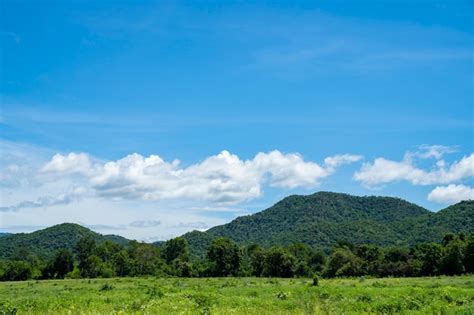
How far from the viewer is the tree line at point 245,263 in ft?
208

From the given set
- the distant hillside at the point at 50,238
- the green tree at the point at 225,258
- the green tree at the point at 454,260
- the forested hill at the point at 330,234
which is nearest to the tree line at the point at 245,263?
the green tree at the point at 225,258

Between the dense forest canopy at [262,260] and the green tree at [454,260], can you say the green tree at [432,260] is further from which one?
the green tree at [454,260]

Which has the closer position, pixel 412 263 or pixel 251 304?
pixel 251 304

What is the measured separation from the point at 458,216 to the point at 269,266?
258 feet

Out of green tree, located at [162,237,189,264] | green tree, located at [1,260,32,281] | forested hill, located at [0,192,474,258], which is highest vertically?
forested hill, located at [0,192,474,258]

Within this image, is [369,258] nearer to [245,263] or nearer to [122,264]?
[245,263]

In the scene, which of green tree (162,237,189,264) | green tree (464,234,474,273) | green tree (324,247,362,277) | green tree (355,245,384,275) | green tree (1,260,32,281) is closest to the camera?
green tree (464,234,474,273)

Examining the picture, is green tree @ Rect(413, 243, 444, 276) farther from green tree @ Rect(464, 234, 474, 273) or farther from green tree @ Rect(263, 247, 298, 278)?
green tree @ Rect(263, 247, 298, 278)

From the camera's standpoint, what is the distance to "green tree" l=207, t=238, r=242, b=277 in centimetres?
7787

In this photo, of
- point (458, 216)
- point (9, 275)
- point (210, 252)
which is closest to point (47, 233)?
point (9, 275)

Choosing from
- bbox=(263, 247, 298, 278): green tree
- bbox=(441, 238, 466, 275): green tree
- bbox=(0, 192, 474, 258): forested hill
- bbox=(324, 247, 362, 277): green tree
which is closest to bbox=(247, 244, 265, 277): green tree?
bbox=(263, 247, 298, 278): green tree

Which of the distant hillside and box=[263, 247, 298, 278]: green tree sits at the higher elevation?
the distant hillside

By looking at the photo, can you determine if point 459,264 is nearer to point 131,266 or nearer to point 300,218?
point 131,266

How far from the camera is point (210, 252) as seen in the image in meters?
80.0
